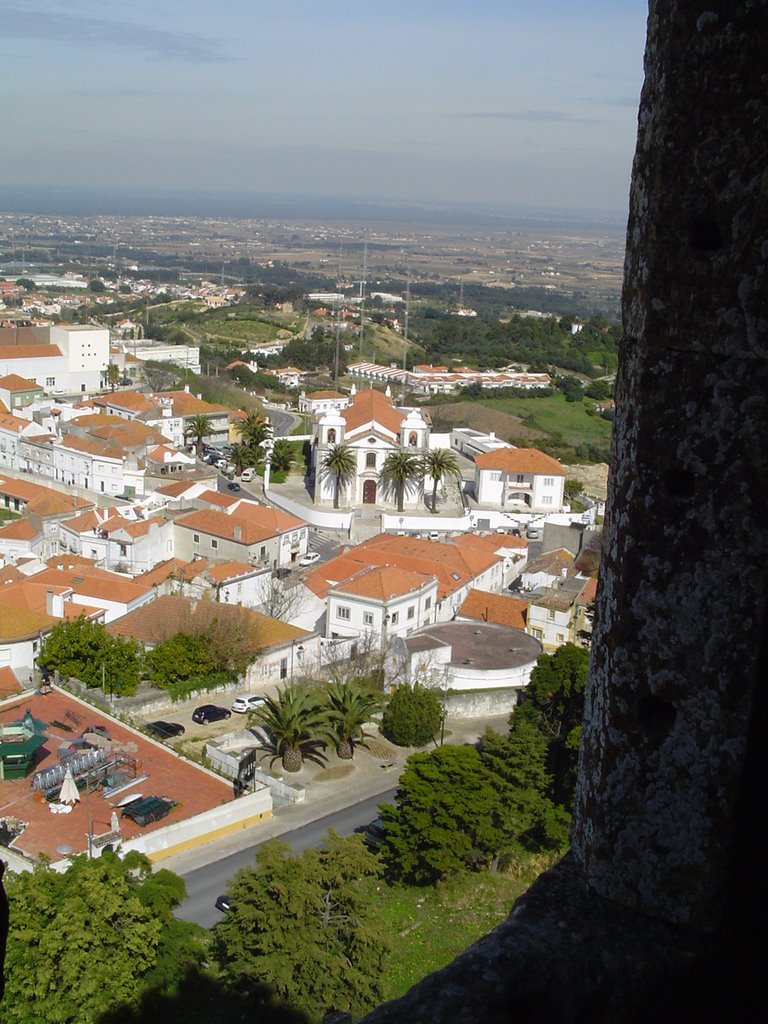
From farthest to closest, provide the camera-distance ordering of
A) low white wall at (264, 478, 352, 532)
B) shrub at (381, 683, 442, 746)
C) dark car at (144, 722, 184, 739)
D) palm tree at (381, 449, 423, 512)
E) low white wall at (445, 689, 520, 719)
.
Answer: palm tree at (381, 449, 423, 512)
low white wall at (264, 478, 352, 532)
low white wall at (445, 689, 520, 719)
shrub at (381, 683, 442, 746)
dark car at (144, 722, 184, 739)

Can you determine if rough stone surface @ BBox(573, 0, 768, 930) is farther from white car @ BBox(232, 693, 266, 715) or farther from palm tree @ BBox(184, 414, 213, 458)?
palm tree @ BBox(184, 414, 213, 458)

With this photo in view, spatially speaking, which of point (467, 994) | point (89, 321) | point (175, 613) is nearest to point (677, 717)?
point (467, 994)

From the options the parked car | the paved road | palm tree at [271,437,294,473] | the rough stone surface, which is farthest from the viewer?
palm tree at [271,437,294,473]

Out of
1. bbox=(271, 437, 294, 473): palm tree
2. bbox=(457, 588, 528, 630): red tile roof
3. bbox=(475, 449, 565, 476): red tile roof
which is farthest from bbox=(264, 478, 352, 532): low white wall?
bbox=(457, 588, 528, 630): red tile roof

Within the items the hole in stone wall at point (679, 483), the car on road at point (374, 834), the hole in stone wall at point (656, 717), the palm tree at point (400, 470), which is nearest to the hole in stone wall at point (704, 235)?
the hole in stone wall at point (679, 483)

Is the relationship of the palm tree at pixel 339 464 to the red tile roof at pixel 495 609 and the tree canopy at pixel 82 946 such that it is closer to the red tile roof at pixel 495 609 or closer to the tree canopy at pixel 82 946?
the red tile roof at pixel 495 609

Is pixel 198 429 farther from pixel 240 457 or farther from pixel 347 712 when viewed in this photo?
pixel 347 712

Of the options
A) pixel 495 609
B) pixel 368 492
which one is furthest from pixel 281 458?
pixel 495 609

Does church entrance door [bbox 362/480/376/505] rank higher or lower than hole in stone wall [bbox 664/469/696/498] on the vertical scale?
lower

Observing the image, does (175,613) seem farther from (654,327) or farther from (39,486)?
(654,327)
